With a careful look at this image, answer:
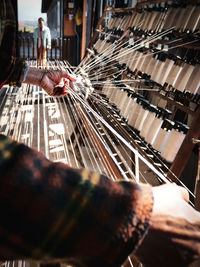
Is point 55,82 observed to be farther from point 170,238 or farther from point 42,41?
point 42,41

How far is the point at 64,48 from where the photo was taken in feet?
24.2

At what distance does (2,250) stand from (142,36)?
2.47m

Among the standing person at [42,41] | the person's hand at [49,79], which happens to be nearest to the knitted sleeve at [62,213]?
the person's hand at [49,79]

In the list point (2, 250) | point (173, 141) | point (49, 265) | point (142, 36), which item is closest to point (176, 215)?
point (2, 250)

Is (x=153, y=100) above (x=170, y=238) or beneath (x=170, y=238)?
beneath

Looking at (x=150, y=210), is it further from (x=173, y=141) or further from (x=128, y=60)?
(x=128, y=60)

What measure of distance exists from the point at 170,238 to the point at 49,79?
1.56m

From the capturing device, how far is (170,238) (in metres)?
0.45

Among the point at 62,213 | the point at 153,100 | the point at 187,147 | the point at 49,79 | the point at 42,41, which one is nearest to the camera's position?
the point at 62,213

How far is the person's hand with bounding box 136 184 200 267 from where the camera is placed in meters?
0.44

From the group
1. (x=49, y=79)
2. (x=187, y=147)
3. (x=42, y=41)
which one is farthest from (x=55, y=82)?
(x=42, y=41)

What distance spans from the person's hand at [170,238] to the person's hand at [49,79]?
58.0 inches

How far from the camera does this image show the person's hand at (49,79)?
173 cm

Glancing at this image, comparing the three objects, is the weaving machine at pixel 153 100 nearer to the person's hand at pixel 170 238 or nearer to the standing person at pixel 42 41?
the person's hand at pixel 170 238
